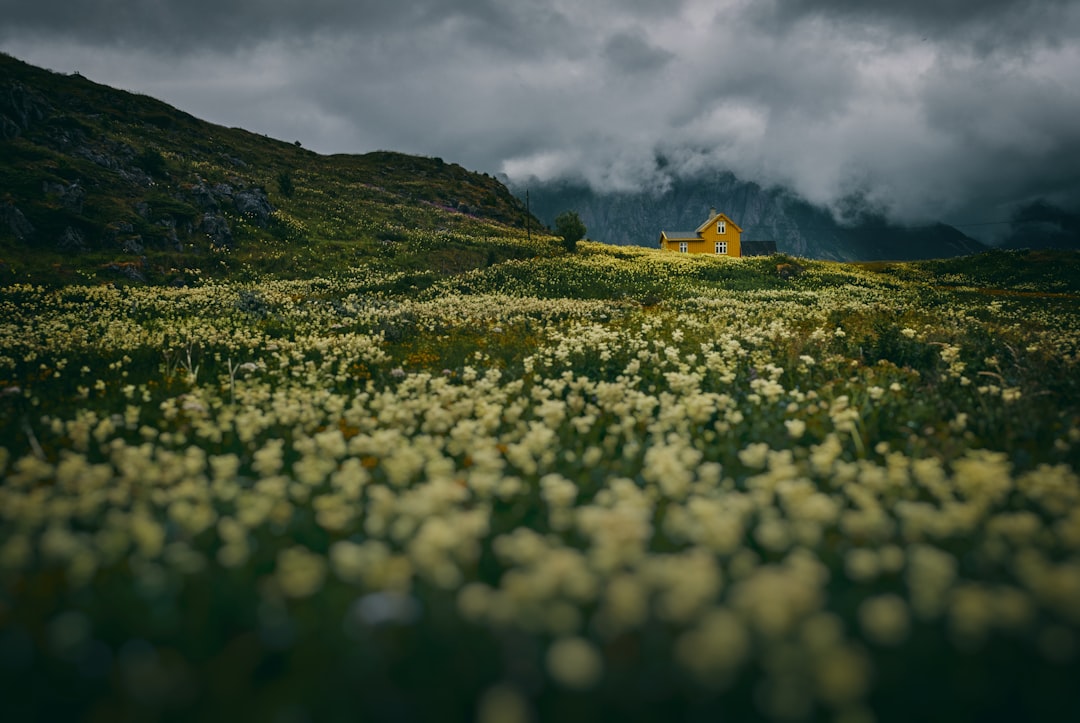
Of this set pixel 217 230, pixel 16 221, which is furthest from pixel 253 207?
pixel 16 221

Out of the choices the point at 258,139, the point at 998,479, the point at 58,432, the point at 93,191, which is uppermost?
the point at 258,139

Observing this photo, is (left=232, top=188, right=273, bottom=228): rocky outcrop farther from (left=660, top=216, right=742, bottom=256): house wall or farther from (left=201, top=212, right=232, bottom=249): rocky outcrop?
(left=660, top=216, right=742, bottom=256): house wall

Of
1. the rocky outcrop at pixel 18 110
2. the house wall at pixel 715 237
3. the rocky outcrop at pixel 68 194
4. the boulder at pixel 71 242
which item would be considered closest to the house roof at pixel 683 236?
the house wall at pixel 715 237

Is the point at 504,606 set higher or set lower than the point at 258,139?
lower

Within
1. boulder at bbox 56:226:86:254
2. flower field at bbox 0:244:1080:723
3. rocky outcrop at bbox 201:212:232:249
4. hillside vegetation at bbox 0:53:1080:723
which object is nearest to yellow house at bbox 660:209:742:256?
rocky outcrop at bbox 201:212:232:249

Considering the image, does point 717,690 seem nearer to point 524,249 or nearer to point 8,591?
point 8,591

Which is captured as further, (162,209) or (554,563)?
(162,209)

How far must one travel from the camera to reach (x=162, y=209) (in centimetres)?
2841

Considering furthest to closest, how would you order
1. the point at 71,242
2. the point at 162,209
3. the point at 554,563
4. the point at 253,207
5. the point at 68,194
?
the point at 253,207 → the point at 162,209 → the point at 68,194 → the point at 71,242 → the point at 554,563

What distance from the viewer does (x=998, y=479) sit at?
3184mm

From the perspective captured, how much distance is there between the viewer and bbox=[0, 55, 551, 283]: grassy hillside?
75.5ft

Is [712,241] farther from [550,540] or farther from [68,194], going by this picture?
[550,540]

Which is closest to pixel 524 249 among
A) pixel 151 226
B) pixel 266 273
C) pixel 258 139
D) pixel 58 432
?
pixel 266 273

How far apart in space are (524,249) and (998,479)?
41.1 metres
